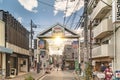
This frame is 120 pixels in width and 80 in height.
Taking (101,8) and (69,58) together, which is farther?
(69,58)

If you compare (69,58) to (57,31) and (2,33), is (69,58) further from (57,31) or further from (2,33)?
(2,33)

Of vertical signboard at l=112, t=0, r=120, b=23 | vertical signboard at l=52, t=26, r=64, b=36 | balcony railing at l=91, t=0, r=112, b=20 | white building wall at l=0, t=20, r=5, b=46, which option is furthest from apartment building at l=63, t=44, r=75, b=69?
vertical signboard at l=112, t=0, r=120, b=23

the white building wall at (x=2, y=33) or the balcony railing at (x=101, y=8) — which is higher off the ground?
the balcony railing at (x=101, y=8)

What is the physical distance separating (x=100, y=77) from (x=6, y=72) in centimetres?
1789

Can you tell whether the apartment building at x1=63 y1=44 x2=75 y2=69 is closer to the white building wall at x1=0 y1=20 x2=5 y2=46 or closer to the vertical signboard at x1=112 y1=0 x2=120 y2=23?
the white building wall at x1=0 y1=20 x2=5 y2=46

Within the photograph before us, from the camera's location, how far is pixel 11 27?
48.1 metres

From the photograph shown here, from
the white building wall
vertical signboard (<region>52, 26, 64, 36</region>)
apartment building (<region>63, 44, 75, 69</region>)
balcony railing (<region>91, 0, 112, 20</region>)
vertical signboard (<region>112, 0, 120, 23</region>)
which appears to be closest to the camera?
vertical signboard (<region>112, 0, 120, 23</region>)

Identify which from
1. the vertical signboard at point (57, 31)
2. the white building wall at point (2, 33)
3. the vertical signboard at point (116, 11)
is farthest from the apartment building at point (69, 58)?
the vertical signboard at point (116, 11)

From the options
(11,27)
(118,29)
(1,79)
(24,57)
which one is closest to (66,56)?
(24,57)

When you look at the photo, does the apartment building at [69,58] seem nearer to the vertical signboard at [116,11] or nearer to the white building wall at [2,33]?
the white building wall at [2,33]

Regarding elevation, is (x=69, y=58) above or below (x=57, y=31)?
below

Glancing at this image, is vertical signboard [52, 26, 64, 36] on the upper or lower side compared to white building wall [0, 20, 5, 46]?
upper

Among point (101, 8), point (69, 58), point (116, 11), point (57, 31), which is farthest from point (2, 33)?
point (69, 58)

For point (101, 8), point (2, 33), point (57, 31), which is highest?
point (101, 8)
